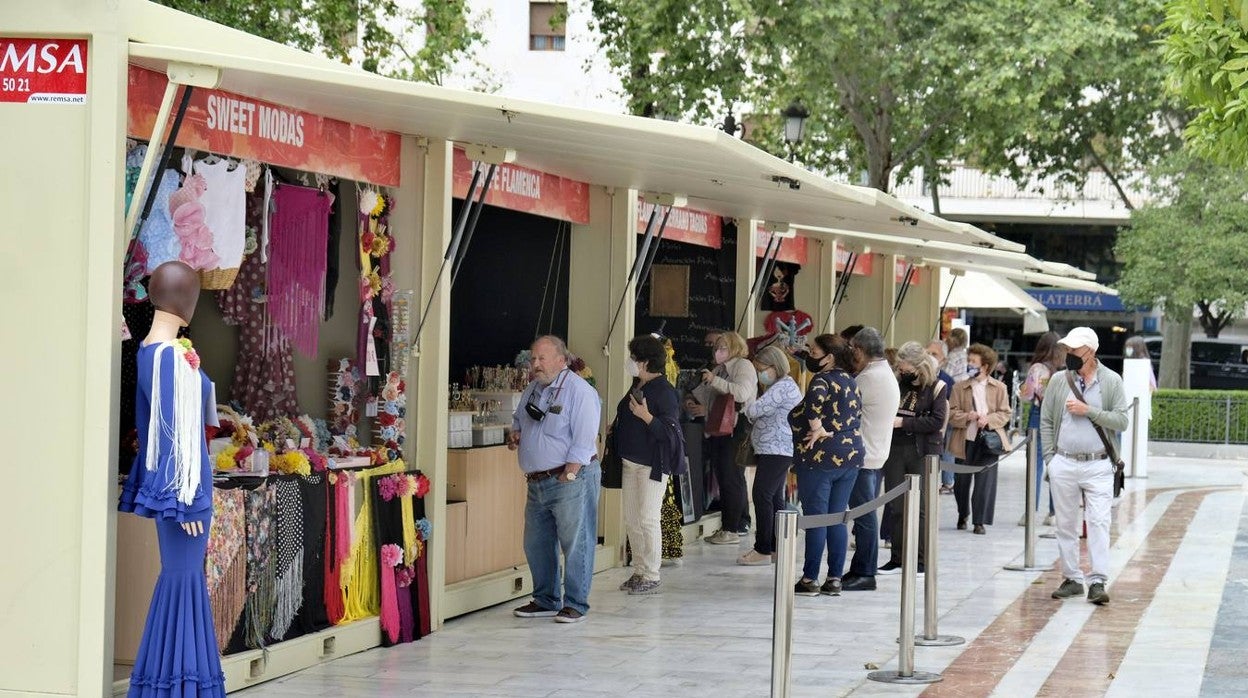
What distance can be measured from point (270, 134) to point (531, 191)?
3.21m

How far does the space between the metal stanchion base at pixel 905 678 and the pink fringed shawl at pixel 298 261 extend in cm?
343

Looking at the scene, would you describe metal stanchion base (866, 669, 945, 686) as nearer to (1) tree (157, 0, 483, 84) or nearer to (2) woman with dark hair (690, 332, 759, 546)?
(2) woman with dark hair (690, 332, 759, 546)

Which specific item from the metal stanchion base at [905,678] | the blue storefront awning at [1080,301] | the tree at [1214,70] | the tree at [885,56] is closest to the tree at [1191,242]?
the tree at [885,56]

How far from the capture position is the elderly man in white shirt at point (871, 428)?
37.2 ft

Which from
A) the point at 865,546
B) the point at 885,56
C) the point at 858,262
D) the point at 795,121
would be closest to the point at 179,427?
the point at 865,546

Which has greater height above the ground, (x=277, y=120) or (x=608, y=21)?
(x=608, y=21)

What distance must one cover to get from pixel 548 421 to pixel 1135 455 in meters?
15.1

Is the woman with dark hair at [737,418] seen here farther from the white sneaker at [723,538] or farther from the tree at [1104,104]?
the tree at [1104,104]

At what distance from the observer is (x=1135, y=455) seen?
2275 centimetres

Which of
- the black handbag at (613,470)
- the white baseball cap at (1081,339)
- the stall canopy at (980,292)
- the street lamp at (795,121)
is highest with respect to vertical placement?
the street lamp at (795,121)

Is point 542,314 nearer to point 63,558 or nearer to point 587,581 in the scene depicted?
point 587,581

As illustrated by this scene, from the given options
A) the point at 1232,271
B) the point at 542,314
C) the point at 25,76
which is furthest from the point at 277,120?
the point at 1232,271

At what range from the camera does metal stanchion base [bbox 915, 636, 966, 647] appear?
9.37 metres

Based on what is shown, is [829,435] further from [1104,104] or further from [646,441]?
[1104,104]
